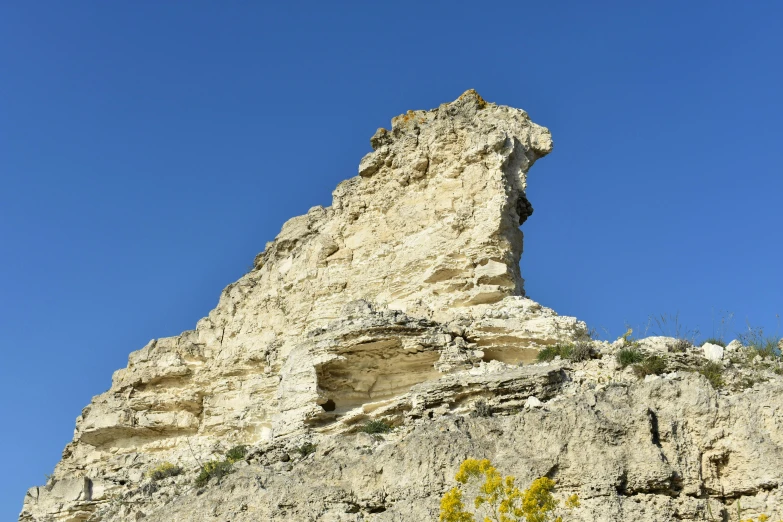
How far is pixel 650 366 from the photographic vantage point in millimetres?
17250

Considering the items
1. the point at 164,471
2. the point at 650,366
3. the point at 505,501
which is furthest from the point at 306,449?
the point at 505,501

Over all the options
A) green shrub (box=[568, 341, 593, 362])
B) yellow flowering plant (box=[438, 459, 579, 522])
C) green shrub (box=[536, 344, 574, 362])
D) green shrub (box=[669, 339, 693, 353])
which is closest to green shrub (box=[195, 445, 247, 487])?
green shrub (box=[536, 344, 574, 362])

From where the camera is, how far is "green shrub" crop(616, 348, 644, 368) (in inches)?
691

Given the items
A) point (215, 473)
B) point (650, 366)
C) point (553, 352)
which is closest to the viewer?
point (650, 366)

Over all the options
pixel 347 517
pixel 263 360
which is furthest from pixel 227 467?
pixel 263 360

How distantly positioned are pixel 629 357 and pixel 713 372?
1.56m

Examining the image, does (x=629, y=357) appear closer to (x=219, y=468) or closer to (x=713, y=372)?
(x=713, y=372)

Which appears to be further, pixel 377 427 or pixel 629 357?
pixel 377 427

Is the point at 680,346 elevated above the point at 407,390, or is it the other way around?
the point at 407,390

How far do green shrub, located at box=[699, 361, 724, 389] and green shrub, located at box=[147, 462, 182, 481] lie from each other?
39.1ft

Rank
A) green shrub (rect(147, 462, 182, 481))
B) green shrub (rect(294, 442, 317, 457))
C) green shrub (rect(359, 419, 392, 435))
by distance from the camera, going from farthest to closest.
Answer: green shrub (rect(147, 462, 182, 481))
green shrub (rect(359, 419, 392, 435))
green shrub (rect(294, 442, 317, 457))

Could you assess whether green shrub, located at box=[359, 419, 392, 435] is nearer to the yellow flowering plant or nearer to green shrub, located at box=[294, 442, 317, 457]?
green shrub, located at box=[294, 442, 317, 457]

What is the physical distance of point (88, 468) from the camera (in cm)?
2703

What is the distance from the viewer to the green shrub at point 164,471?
874 inches
